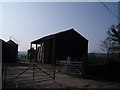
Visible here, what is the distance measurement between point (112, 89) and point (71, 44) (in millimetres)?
→ 28396

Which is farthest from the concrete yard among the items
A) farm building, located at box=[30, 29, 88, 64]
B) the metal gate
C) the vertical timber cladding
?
the vertical timber cladding

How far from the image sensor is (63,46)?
41.2m

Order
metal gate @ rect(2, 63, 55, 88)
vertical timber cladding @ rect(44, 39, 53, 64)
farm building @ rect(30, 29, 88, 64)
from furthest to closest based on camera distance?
vertical timber cladding @ rect(44, 39, 53, 64) < farm building @ rect(30, 29, 88, 64) < metal gate @ rect(2, 63, 55, 88)

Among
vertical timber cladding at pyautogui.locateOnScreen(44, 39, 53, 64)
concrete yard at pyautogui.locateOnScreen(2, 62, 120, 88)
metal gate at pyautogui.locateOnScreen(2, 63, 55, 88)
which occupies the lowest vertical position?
concrete yard at pyautogui.locateOnScreen(2, 62, 120, 88)

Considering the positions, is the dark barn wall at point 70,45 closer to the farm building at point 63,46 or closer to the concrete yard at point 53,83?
the farm building at point 63,46

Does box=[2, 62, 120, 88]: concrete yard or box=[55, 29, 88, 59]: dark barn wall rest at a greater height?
box=[55, 29, 88, 59]: dark barn wall

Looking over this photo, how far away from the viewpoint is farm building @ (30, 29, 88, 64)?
40812 mm

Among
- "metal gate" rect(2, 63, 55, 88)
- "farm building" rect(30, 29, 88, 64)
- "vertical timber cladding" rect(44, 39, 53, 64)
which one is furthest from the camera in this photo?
"vertical timber cladding" rect(44, 39, 53, 64)

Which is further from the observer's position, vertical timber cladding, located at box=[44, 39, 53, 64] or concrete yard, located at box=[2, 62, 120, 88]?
vertical timber cladding, located at box=[44, 39, 53, 64]

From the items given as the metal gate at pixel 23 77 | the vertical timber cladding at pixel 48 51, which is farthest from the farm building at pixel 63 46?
the metal gate at pixel 23 77

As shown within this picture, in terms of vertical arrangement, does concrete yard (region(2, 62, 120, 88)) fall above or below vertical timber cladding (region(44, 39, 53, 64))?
below

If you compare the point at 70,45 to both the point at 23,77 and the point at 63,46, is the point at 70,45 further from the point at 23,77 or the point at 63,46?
the point at 23,77

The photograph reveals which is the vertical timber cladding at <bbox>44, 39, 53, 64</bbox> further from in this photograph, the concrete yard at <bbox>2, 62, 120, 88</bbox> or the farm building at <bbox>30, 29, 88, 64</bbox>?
the concrete yard at <bbox>2, 62, 120, 88</bbox>

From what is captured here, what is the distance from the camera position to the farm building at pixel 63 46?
40.8 meters
